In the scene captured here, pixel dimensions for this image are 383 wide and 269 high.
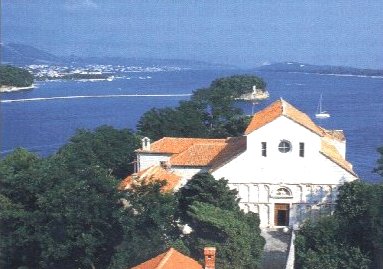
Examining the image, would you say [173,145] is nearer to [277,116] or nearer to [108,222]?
[277,116]

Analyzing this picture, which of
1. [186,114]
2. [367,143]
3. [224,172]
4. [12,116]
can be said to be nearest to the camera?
[224,172]

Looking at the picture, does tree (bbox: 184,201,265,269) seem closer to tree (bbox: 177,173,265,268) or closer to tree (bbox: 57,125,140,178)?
tree (bbox: 177,173,265,268)

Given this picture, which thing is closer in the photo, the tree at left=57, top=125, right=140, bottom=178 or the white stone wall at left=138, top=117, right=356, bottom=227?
the white stone wall at left=138, top=117, right=356, bottom=227

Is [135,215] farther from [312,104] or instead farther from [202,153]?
[312,104]

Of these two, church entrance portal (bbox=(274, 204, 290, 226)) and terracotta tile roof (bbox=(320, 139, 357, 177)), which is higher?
terracotta tile roof (bbox=(320, 139, 357, 177))

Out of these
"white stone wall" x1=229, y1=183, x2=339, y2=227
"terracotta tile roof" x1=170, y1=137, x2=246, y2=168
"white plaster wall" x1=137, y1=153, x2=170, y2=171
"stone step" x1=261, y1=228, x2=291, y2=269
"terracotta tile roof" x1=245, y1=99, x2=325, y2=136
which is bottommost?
"stone step" x1=261, y1=228, x2=291, y2=269

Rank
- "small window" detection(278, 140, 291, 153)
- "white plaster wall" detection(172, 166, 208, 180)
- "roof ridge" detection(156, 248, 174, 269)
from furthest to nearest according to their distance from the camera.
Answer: "white plaster wall" detection(172, 166, 208, 180), "small window" detection(278, 140, 291, 153), "roof ridge" detection(156, 248, 174, 269)

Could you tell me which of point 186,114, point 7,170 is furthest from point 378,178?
point 7,170

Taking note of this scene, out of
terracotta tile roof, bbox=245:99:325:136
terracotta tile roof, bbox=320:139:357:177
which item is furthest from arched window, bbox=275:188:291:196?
terracotta tile roof, bbox=245:99:325:136
